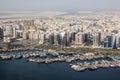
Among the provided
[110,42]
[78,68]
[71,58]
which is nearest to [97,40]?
[110,42]

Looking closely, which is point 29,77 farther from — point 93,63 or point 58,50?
point 58,50

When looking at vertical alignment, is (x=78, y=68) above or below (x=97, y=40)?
below

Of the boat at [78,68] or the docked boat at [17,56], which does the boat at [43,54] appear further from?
the boat at [78,68]

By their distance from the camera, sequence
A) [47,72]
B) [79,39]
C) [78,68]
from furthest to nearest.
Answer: [79,39]
[78,68]
[47,72]

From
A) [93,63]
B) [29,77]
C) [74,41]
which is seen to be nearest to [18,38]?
[74,41]

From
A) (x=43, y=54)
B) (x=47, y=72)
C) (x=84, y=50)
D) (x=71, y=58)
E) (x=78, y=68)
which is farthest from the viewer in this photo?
(x=84, y=50)

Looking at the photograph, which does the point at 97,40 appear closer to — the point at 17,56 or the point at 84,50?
the point at 84,50

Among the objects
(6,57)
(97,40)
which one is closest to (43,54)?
(6,57)

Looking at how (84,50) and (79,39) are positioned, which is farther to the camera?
(79,39)

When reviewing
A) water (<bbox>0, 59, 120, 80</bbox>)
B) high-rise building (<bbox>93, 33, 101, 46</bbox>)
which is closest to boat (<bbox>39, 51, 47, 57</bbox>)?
water (<bbox>0, 59, 120, 80</bbox>)
